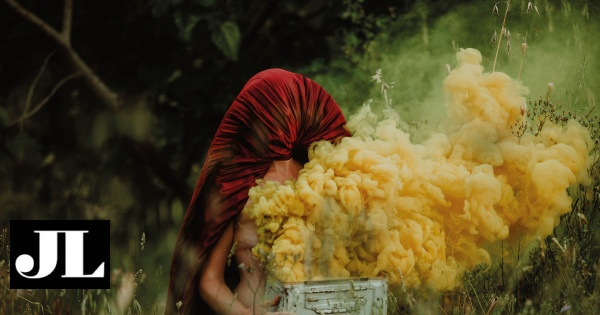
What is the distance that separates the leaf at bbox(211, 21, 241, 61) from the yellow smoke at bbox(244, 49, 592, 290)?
4.41 ft

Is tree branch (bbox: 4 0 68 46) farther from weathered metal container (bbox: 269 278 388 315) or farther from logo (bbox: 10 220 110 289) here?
weathered metal container (bbox: 269 278 388 315)

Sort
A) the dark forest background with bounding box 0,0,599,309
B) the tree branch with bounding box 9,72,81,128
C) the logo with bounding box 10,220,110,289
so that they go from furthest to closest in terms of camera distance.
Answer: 1. the tree branch with bounding box 9,72,81,128
2. the dark forest background with bounding box 0,0,599,309
3. the logo with bounding box 10,220,110,289

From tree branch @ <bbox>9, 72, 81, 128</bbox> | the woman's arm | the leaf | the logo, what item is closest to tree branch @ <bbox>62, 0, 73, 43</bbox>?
tree branch @ <bbox>9, 72, 81, 128</bbox>

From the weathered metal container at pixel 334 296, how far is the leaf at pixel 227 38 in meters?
1.75

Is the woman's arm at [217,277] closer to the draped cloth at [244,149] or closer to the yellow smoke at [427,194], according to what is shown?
the draped cloth at [244,149]

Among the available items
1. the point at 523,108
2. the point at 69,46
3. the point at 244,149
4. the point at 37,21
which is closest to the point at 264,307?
the point at 244,149

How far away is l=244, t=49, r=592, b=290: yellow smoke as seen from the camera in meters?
2.28

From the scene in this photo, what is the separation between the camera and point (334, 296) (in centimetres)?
219

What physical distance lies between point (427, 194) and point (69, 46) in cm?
251

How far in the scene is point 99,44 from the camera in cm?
431

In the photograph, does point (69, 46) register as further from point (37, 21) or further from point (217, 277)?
point (217, 277)

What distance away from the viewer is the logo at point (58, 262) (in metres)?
3.26

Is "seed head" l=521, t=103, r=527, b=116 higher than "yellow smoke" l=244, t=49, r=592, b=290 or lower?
higher

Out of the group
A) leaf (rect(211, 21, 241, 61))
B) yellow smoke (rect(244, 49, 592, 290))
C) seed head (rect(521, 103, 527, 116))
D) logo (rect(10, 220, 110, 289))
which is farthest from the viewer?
A: leaf (rect(211, 21, 241, 61))
